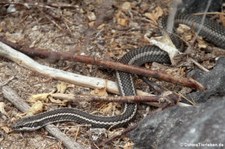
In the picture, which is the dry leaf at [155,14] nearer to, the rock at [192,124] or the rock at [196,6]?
the rock at [196,6]

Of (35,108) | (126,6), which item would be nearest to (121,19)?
(126,6)

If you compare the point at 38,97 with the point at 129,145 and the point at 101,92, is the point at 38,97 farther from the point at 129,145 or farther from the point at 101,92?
the point at 129,145

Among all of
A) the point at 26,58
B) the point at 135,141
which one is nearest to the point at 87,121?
the point at 135,141

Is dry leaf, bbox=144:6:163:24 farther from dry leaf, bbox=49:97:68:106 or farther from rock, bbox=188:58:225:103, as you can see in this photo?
dry leaf, bbox=49:97:68:106

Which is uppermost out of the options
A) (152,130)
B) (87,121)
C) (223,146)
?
Answer: (223,146)

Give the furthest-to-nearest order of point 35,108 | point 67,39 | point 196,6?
1. point 196,6
2. point 67,39
3. point 35,108

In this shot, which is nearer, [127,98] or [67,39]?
[127,98]

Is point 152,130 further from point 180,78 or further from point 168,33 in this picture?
point 168,33
